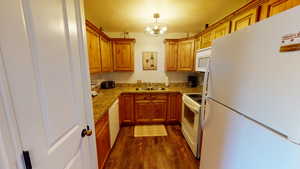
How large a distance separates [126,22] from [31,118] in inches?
97.8

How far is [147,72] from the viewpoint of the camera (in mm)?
3518

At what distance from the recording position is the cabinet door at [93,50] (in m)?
1.94

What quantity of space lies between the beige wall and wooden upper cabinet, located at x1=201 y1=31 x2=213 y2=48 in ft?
3.06

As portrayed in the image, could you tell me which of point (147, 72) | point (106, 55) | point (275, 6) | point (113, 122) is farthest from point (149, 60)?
point (275, 6)

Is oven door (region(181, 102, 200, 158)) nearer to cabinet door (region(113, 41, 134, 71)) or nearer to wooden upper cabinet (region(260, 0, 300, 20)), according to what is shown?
wooden upper cabinet (region(260, 0, 300, 20))

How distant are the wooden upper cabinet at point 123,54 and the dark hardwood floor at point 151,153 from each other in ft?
5.29

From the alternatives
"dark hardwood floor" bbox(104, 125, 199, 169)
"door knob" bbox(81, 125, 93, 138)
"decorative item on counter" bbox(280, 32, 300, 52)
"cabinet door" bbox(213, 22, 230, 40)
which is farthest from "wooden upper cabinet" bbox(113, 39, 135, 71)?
"decorative item on counter" bbox(280, 32, 300, 52)

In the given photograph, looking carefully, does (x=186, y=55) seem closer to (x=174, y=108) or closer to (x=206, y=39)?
(x=206, y=39)

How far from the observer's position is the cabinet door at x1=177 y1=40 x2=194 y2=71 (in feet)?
9.80

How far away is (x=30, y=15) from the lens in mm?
552

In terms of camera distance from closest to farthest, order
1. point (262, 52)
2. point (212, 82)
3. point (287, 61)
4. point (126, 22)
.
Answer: point (287, 61) → point (262, 52) → point (212, 82) → point (126, 22)

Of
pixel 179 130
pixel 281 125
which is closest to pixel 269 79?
pixel 281 125

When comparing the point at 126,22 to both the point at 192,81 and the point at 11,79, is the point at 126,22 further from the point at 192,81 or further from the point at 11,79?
the point at 11,79

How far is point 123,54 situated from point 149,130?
1.93 meters
